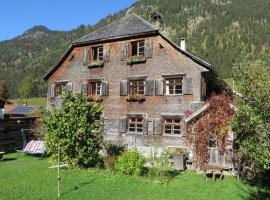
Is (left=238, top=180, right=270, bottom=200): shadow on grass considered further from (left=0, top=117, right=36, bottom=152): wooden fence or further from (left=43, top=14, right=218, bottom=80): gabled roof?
(left=0, top=117, right=36, bottom=152): wooden fence

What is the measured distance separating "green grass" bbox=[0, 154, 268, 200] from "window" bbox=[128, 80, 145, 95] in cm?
877

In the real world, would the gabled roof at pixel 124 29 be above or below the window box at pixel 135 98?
above

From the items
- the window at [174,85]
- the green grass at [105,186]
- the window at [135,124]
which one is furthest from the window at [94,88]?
the green grass at [105,186]

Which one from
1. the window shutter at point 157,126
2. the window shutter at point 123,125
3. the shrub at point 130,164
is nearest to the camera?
the shrub at point 130,164

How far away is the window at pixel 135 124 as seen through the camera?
25.5m

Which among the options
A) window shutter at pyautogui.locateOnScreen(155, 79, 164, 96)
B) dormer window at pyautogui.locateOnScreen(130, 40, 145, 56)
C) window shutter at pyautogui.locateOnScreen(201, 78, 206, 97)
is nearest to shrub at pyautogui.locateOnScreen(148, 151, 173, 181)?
window shutter at pyautogui.locateOnScreen(201, 78, 206, 97)

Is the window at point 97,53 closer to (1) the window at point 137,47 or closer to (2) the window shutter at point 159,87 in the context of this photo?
(1) the window at point 137,47

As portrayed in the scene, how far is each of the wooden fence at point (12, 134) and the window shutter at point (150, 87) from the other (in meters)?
9.97

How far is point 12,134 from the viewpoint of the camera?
26.0 metres

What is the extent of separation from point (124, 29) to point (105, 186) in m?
14.9

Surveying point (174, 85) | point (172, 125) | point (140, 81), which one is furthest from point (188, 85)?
point (140, 81)

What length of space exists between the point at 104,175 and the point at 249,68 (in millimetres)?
9460

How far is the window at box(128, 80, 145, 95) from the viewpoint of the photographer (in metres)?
25.6

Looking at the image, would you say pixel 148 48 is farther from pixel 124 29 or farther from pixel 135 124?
pixel 135 124
